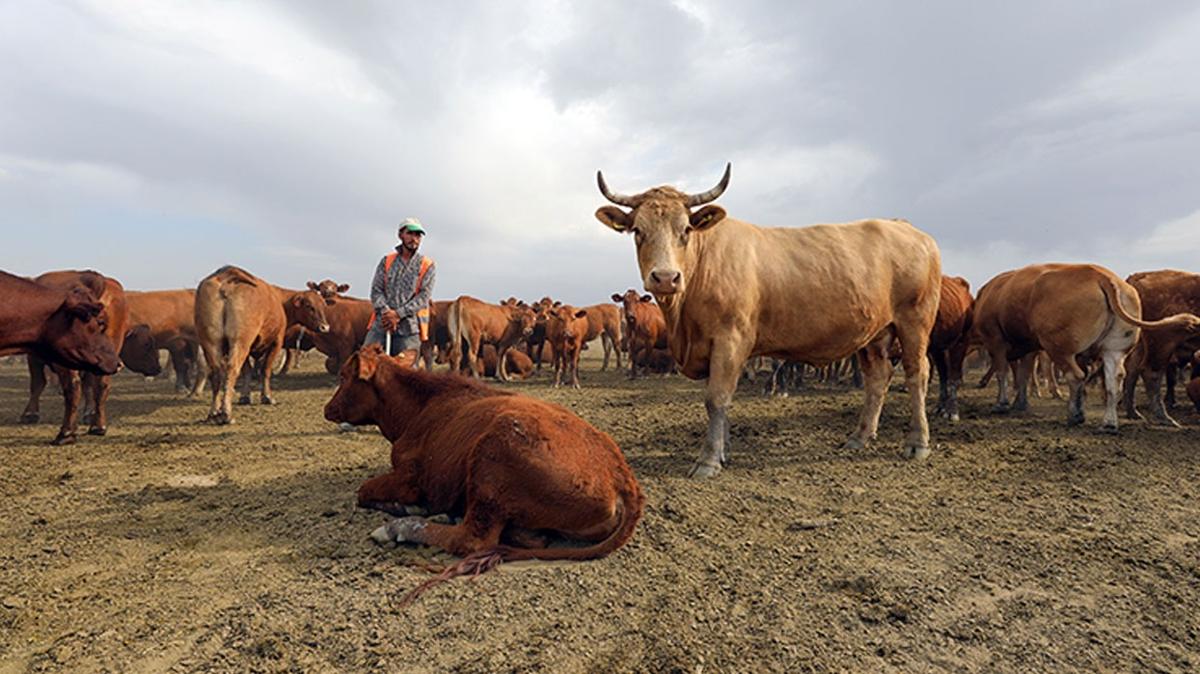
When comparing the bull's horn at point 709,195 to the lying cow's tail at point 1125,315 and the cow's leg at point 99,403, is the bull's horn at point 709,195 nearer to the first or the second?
the lying cow's tail at point 1125,315

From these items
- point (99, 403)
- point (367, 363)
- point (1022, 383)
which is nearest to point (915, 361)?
point (1022, 383)

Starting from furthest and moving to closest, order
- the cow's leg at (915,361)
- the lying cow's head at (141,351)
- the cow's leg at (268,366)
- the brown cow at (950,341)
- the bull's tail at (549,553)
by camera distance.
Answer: the lying cow's head at (141,351) < the cow's leg at (268,366) < the brown cow at (950,341) < the cow's leg at (915,361) < the bull's tail at (549,553)

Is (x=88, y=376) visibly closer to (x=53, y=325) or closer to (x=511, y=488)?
(x=53, y=325)

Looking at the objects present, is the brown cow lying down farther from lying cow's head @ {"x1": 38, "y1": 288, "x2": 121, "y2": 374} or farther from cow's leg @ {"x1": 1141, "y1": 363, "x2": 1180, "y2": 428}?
cow's leg @ {"x1": 1141, "y1": 363, "x2": 1180, "y2": 428}

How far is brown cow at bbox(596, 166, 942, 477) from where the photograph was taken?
17.9 ft

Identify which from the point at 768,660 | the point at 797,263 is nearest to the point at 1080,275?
the point at 797,263

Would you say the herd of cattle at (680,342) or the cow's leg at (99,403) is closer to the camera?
the herd of cattle at (680,342)

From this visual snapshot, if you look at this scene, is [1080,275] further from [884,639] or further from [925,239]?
[884,639]

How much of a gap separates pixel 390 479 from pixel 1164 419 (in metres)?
10.1

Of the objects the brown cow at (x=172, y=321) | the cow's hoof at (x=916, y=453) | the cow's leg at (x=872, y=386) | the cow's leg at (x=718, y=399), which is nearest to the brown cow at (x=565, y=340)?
the brown cow at (x=172, y=321)

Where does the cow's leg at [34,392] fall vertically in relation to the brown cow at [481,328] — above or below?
below

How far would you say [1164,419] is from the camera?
26.9 ft

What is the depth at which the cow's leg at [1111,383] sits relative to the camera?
290 inches

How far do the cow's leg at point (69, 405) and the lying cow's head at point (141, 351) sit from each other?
6071 millimetres
